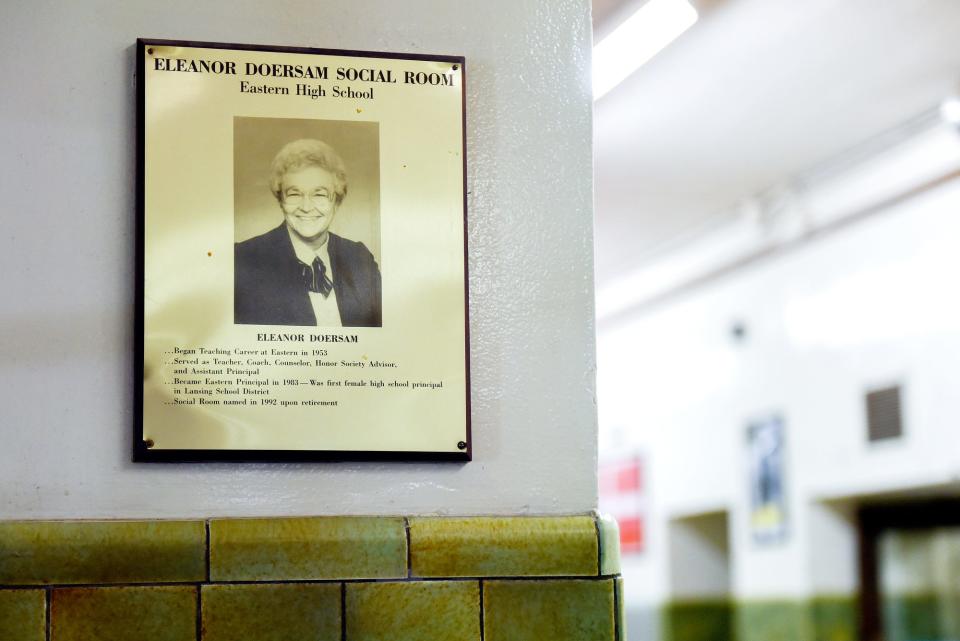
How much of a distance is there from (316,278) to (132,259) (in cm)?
21

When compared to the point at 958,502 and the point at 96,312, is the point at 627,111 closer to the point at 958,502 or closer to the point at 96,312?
the point at 958,502

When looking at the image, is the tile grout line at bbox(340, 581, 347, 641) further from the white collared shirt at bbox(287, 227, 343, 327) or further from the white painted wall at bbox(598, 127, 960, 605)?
the white painted wall at bbox(598, 127, 960, 605)

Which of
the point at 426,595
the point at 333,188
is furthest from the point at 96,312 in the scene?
the point at 426,595

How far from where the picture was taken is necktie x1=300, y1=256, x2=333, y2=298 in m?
1.41

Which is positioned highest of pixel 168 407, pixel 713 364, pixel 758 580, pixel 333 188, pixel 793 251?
pixel 793 251

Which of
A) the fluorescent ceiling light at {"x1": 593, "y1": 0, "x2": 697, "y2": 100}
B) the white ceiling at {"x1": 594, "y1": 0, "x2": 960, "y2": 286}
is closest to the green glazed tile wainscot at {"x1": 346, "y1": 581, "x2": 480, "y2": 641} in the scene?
the fluorescent ceiling light at {"x1": 593, "y1": 0, "x2": 697, "y2": 100}

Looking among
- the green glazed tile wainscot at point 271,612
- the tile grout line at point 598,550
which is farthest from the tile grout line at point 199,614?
the tile grout line at point 598,550

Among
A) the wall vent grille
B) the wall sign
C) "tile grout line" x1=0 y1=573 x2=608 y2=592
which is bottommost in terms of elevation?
"tile grout line" x1=0 y1=573 x2=608 y2=592

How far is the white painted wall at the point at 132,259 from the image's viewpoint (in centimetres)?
136

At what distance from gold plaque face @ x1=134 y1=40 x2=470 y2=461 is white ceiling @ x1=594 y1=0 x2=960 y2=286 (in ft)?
7.34

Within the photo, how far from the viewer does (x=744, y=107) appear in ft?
18.4

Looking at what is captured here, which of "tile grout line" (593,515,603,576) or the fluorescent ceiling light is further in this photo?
the fluorescent ceiling light

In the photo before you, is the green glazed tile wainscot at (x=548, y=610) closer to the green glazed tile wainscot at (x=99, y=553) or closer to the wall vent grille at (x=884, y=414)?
the green glazed tile wainscot at (x=99, y=553)

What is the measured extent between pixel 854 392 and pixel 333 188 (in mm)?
5419
